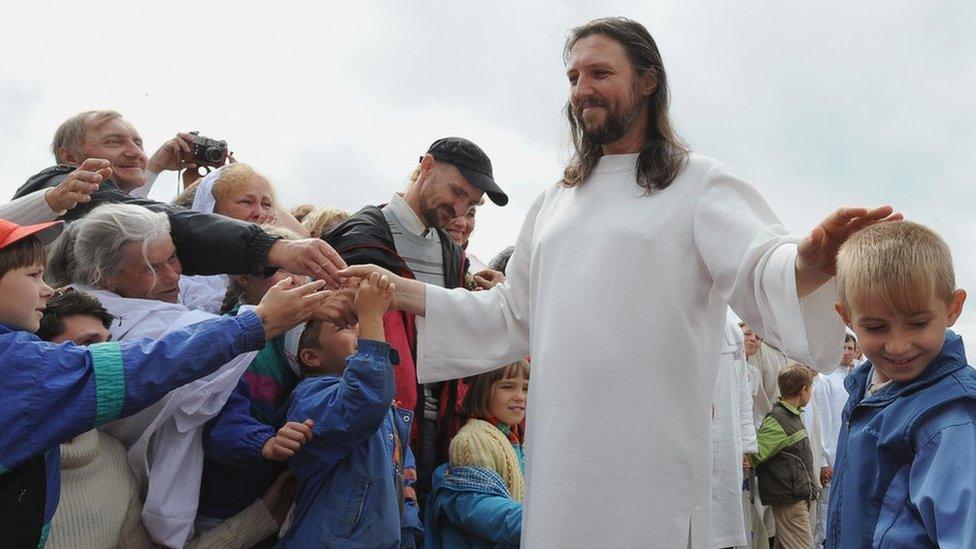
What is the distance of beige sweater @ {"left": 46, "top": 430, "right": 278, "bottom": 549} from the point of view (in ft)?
10.1

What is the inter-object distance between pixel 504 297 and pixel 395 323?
80 centimetres

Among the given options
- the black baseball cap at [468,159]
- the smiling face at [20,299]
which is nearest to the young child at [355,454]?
the smiling face at [20,299]

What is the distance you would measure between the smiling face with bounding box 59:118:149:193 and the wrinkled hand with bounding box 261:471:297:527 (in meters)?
1.87

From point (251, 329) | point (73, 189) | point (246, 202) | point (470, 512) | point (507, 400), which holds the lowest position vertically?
point (470, 512)

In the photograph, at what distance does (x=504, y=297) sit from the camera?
11.8 ft

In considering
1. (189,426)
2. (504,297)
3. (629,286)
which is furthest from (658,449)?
(189,426)

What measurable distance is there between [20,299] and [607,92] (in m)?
1.97

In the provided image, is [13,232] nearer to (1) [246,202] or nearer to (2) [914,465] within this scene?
(1) [246,202]

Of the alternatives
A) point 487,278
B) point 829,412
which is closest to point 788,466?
point 829,412

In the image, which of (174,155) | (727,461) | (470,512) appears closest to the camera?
(470,512)

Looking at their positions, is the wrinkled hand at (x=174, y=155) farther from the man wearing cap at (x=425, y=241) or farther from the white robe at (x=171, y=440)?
the white robe at (x=171, y=440)

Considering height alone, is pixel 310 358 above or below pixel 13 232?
below

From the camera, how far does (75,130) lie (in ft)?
15.5

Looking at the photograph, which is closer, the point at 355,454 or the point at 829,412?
the point at 355,454
